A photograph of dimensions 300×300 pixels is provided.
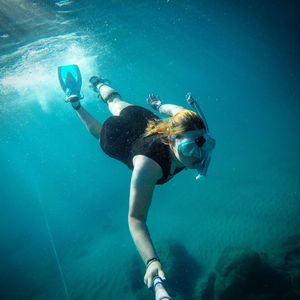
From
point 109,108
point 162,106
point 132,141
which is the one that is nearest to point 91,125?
point 109,108

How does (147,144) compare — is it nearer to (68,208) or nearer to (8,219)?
(68,208)

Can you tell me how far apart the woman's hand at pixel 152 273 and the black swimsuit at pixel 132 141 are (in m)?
1.19

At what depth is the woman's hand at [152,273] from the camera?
2613 mm

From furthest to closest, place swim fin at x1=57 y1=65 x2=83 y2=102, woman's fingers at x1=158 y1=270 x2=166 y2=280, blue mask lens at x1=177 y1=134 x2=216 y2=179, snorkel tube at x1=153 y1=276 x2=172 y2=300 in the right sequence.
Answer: swim fin at x1=57 y1=65 x2=83 y2=102 → blue mask lens at x1=177 y1=134 x2=216 y2=179 → woman's fingers at x1=158 y1=270 x2=166 y2=280 → snorkel tube at x1=153 y1=276 x2=172 y2=300

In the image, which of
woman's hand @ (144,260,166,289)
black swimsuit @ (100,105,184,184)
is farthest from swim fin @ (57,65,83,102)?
woman's hand @ (144,260,166,289)

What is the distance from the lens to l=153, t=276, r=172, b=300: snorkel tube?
2.28 meters

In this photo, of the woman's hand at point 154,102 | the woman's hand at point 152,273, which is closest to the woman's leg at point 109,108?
the woman's hand at point 154,102

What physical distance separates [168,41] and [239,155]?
17.4m

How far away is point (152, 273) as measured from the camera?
8.70 feet

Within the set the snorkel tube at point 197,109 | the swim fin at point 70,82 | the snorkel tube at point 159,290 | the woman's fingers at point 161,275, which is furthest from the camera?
the swim fin at point 70,82

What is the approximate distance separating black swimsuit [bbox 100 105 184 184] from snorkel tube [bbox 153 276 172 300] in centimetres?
137

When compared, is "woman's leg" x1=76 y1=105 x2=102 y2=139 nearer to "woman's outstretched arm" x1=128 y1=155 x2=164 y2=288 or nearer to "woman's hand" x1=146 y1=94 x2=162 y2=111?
"woman's hand" x1=146 y1=94 x2=162 y2=111

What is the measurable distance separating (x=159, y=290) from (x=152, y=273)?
26 cm

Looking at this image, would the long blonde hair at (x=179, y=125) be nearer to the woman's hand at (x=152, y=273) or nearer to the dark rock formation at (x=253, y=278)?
the woman's hand at (x=152, y=273)
